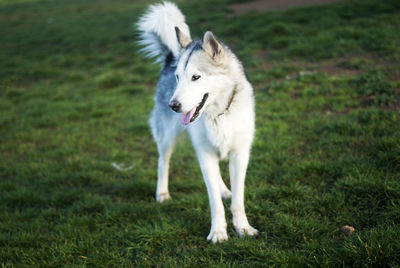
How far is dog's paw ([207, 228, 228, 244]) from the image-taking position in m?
2.65

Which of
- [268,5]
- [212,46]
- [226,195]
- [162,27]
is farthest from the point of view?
[268,5]

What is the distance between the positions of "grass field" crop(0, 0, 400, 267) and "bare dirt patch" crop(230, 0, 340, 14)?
185 cm

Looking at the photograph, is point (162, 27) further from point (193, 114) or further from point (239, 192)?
point (239, 192)

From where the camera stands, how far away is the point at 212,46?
259 cm

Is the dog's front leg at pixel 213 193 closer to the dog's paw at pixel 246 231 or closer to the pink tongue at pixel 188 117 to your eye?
the dog's paw at pixel 246 231

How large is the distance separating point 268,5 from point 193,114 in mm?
10895

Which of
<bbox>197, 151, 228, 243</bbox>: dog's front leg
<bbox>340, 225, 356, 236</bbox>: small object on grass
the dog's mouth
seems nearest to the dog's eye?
the dog's mouth

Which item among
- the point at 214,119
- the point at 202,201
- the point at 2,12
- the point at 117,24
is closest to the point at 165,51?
the point at 214,119

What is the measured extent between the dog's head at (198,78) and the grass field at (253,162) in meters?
1.14

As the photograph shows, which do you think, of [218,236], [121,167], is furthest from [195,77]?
[121,167]

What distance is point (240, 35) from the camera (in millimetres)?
9477

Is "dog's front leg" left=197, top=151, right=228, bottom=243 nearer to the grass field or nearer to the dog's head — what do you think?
the grass field

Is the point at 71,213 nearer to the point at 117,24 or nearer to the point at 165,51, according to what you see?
the point at 165,51

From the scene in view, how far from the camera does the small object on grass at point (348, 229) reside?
2.44 metres
